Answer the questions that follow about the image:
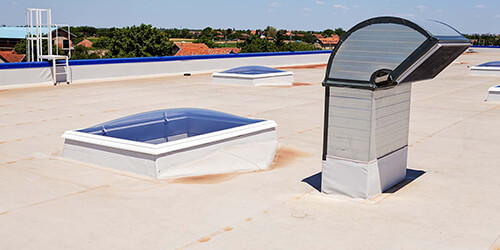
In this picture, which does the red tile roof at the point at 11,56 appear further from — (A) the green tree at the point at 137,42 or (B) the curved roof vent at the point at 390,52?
(B) the curved roof vent at the point at 390,52

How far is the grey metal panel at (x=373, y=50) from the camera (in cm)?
793

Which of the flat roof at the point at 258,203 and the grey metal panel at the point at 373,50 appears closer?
the flat roof at the point at 258,203

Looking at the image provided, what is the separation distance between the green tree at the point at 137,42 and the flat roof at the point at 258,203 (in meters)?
74.3

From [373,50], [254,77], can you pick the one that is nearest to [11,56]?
[254,77]

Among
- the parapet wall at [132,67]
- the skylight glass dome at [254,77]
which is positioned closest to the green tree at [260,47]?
the parapet wall at [132,67]

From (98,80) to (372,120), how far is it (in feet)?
68.2

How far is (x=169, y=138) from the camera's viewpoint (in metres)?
10.7

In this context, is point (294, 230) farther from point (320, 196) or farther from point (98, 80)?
point (98, 80)

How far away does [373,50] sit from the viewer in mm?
8172

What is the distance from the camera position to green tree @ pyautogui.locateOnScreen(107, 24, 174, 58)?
87.6 metres

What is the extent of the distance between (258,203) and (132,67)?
2154 cm

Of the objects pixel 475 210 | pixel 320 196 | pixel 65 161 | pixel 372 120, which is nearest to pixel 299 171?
pixel 320 196

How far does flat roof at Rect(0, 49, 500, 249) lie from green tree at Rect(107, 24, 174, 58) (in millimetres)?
74319

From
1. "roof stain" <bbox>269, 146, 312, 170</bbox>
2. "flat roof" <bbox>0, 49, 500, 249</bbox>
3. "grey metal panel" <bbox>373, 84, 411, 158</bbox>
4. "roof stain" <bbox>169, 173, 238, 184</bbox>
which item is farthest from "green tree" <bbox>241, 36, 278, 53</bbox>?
"grey metal panel" <bbox>373, 84, 411, 158</bbox>
